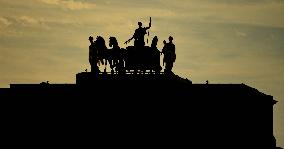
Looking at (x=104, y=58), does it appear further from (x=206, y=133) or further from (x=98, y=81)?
(x=206, y=133)

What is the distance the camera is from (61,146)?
4778 cm

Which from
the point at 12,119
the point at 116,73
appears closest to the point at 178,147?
the point at 116,73

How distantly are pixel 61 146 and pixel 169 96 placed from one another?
6.80 m

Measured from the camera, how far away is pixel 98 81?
4838cm

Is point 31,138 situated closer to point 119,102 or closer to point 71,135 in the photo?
point 71,135

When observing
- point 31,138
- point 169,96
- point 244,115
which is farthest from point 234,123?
point 31,138

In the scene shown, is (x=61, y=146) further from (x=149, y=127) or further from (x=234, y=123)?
(x=234, y=123)

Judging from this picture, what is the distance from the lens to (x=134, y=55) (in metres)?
48.2

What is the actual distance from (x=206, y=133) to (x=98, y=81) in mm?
6794

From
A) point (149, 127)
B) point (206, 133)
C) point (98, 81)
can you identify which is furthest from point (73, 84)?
point (206, 133)

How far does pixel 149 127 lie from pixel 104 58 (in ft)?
15.3

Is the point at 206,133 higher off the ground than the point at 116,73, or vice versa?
the point at 116,73

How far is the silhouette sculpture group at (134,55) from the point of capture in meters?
48.1

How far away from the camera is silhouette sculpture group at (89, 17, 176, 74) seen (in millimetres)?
48062
